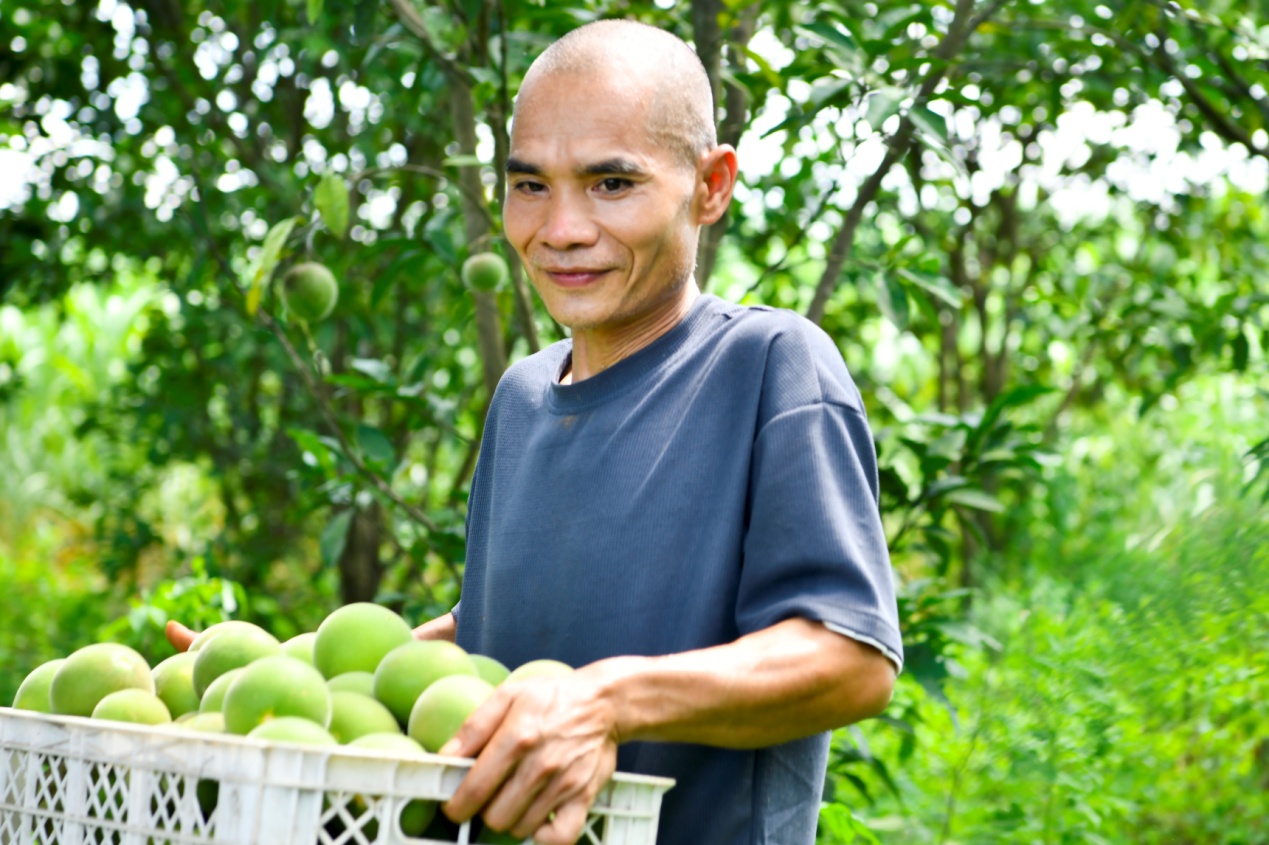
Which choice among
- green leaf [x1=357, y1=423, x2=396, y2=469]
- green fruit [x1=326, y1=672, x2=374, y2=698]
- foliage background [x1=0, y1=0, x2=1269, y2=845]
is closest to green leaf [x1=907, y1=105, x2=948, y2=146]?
foliage background [x1=0, y1=0, x2=1269, y2=845]

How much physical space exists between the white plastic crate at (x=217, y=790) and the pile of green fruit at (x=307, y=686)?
37 mm

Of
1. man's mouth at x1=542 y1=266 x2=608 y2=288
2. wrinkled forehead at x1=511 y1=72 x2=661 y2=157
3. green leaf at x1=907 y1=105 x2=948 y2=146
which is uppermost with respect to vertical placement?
green leaf at x1=907 y1=105 x2=948 y2=146

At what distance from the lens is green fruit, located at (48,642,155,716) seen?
122cm

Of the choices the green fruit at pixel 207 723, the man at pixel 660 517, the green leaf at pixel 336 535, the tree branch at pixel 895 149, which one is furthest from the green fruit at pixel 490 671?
the green leaf at pixel 336 535

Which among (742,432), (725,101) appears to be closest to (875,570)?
(742,432)

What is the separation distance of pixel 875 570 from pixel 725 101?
1795mm

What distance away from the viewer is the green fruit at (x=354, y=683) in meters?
1.17

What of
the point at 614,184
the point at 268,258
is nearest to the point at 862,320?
the point at 268,258

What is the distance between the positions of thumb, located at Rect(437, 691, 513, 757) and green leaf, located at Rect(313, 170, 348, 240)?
4.78 ft

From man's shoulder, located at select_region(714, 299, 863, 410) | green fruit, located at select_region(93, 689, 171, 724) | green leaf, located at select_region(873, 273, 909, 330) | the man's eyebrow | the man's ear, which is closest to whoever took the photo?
green fruit, located at select_region(93, 689, 171, 724)

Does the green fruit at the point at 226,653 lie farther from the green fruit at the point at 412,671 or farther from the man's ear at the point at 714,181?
the man's ear at the point at 714,181

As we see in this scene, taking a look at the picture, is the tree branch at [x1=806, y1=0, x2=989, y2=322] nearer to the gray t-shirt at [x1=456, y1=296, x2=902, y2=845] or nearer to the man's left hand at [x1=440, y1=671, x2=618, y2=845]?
the gray t-shirt at [x1=456, y1=296, x2=902, y2=845]

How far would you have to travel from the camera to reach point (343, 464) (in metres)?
3.02

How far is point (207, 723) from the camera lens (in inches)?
43.8
